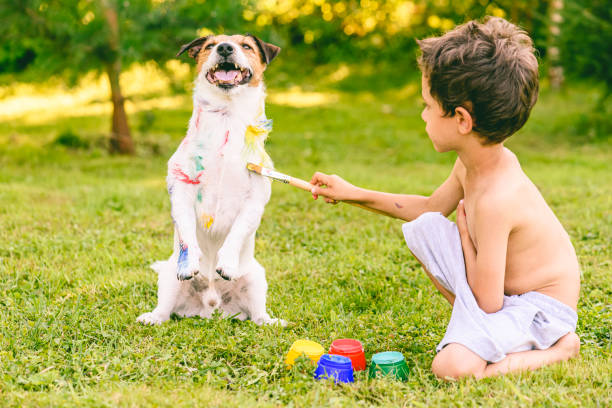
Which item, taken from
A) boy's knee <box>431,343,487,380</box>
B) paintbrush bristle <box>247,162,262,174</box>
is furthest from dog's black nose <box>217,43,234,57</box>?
boy's knee <box>431,343,487,380</box>

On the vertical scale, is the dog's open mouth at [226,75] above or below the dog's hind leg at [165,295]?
Result: above

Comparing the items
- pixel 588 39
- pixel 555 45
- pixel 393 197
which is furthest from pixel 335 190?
pixel 555 45

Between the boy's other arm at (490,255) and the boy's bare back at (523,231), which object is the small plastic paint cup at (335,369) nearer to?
the boy's other arm at (490,255)

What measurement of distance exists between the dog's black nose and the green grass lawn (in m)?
1.55

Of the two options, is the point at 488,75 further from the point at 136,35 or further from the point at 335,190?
the point at 136,35

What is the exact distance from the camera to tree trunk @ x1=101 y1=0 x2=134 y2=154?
27.7ft

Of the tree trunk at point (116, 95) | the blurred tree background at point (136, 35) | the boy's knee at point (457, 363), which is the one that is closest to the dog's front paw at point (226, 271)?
the boy's knee at point (457, 363)

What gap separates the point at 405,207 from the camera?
3916mm

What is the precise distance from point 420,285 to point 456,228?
1.21 m

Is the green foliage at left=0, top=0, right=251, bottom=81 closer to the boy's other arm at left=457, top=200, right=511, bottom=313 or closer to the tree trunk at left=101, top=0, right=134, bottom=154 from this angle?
the tree trunk at left=101, top=0, right=134, bottom=154

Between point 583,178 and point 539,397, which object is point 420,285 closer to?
point 539,397

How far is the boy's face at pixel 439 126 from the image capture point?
3350mm

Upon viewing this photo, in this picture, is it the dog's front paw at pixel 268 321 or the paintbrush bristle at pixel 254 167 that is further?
the dog's front paw at pixel 268 321

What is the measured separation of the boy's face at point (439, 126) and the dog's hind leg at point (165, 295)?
1.68m
